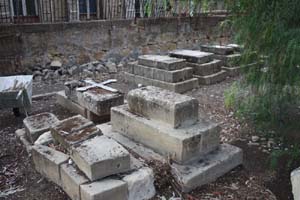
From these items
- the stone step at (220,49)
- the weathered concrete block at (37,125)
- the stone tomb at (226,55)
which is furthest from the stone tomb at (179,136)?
the stone step at (220,49)

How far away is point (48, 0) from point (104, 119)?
23.4 feet

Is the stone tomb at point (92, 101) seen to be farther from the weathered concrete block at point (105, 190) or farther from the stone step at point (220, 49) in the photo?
the stone step at point (220, 49)

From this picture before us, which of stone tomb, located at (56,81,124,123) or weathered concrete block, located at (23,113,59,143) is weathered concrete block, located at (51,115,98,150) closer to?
weathered concrete block, located at (23,113,59,143)

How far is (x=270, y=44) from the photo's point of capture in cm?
312

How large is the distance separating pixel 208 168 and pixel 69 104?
10.8ft

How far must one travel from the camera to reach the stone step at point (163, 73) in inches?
274

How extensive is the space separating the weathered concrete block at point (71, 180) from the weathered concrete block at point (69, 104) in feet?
7.06

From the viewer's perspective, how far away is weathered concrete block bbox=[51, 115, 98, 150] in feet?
11.4

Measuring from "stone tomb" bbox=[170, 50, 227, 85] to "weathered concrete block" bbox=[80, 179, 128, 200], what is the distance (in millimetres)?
5018

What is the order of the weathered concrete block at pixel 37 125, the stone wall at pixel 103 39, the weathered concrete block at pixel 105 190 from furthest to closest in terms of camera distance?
the stone wall at pixel 103 39 < the weathered concrete block at pixel 37 125 < the weathered concrete block at pixel 105 190

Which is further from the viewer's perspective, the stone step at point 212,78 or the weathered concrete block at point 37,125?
the stone step at point 212,78

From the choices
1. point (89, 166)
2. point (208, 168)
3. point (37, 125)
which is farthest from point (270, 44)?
point (37, 125)

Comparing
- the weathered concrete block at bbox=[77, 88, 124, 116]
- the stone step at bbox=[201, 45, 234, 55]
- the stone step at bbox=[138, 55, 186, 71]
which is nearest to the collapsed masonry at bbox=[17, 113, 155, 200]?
the weathered concrete block at bbox=[77, 88, 124, 116]

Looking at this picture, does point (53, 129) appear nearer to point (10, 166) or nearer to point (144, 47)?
point (10, 166)
